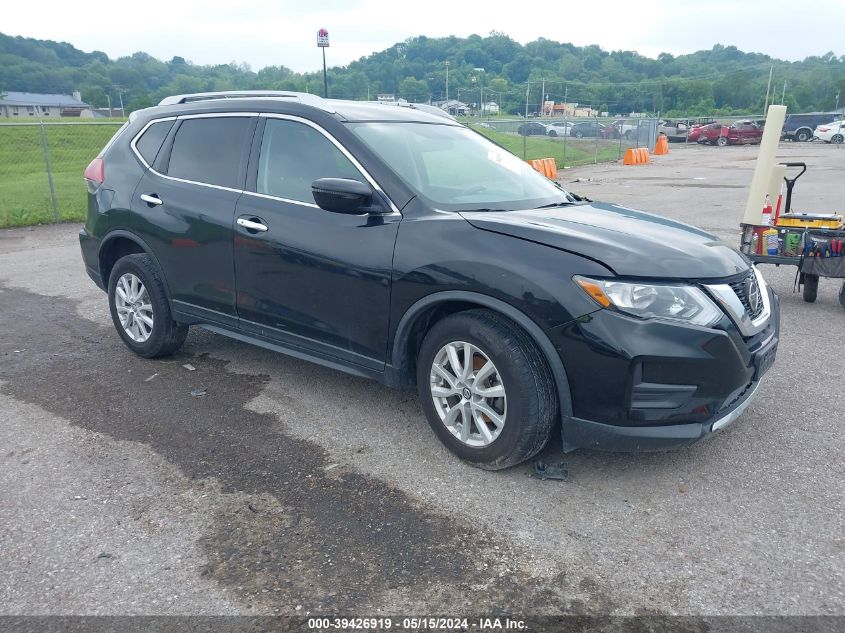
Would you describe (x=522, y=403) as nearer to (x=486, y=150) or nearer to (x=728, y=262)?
(x=728, y=262)

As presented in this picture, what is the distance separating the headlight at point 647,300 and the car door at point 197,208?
239 centimetres

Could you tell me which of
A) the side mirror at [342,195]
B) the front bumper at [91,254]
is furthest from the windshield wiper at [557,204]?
the front bumper at [91,254]

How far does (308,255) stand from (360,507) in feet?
4.92

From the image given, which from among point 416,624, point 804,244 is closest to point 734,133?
point 804,244

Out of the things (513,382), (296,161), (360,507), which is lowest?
(360,507)

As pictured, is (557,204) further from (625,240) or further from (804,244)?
(804,244)

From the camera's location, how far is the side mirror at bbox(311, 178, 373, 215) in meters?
3.78

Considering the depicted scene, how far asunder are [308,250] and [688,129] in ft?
165

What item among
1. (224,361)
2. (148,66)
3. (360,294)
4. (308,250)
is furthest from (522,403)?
(148,66)

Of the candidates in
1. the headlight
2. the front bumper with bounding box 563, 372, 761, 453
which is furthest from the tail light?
the front bumper with bounding box 563, 372, 761, 453

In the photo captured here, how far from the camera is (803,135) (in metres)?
46.0

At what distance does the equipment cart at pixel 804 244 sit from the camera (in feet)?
20.7

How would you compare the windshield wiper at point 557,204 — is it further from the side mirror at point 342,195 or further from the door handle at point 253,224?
the door handle at point 253,224

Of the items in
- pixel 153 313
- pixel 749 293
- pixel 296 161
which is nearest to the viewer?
pixel 749 293
